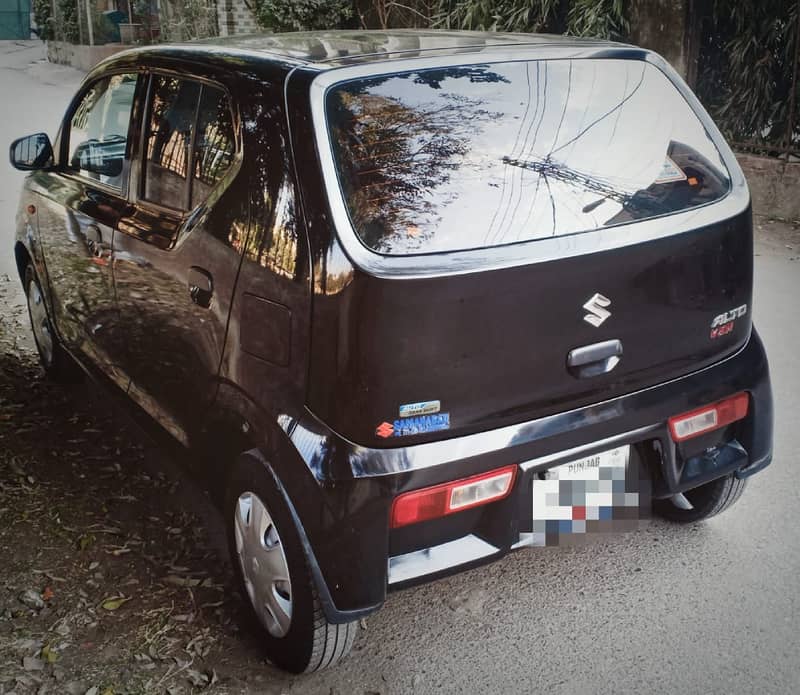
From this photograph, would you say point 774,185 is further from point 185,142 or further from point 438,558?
point 438,558

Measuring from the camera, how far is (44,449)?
440 centimetres

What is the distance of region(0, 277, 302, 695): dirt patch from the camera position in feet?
9.59

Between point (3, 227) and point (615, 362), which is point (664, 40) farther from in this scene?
point (615, 362)

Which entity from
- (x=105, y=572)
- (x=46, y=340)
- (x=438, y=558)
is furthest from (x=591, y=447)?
(x=46, y=340)

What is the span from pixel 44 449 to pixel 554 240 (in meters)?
2.94

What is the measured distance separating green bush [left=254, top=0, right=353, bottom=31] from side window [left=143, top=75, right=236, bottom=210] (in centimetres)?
1209

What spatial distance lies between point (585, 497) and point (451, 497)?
1.79ft

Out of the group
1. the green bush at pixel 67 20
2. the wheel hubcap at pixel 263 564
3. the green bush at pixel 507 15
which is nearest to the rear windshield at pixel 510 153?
the wheel hubcap at pixel 263 564

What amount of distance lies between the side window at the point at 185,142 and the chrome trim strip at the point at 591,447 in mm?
1282

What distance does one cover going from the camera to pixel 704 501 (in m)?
3.50

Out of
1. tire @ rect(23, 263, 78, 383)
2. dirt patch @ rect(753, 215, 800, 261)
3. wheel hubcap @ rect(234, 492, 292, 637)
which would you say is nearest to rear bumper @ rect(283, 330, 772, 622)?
wheel hubcap @ rect(234, 492, 292, 637)

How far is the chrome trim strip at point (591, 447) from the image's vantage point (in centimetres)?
261

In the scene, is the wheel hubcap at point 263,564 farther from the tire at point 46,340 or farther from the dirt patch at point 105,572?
the tire at point 46,340

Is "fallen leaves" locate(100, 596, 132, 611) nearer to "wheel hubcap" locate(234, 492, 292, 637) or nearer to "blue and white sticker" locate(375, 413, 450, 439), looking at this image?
"wheel hubcap" locate(234, 492, 292, 637)
